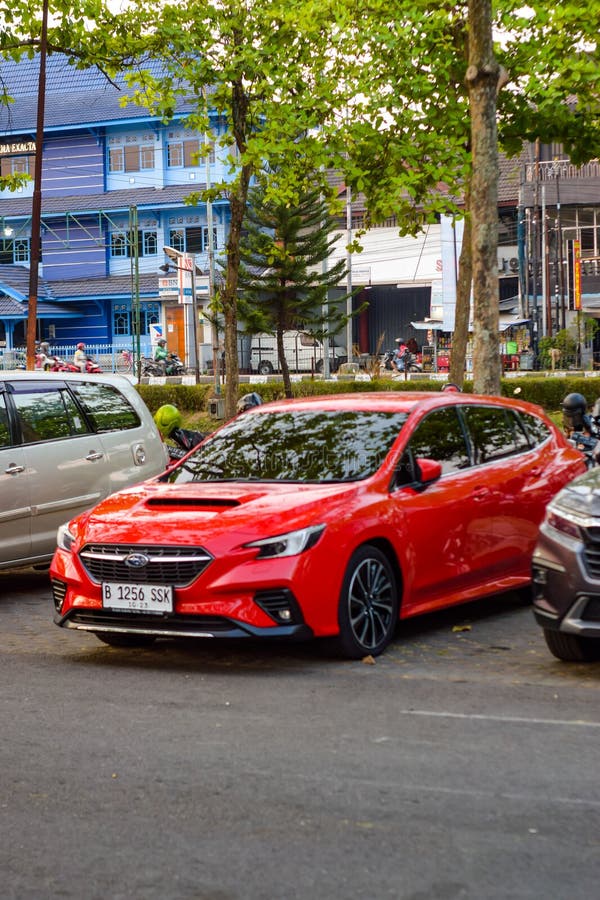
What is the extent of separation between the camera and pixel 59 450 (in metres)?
11.1

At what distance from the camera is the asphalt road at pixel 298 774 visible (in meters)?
4.17

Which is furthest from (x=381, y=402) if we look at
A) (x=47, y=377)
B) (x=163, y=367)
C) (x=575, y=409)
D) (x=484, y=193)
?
(x=163, y=367)

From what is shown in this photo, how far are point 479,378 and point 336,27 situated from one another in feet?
22.7

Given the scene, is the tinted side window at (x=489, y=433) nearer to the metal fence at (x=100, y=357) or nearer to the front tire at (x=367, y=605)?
the front tire at (x=367, y=605)

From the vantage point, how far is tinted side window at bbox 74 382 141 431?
38.5 feet

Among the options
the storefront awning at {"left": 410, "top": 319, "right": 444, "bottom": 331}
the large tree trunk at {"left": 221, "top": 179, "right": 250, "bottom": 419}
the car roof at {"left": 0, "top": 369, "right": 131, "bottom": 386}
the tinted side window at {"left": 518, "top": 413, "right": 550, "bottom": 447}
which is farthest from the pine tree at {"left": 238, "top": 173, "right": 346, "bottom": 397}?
the tinted side window at {"left": 518, "top": 413, "right": 550, "bottom": 447}

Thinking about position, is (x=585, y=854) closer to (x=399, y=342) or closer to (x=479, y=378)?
(x=479, y=378)

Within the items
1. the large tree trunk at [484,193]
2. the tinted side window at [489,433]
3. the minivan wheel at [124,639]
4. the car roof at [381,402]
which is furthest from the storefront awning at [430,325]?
the minivan wheel at [124,639]

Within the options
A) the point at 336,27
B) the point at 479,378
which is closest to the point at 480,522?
the point at 479,378

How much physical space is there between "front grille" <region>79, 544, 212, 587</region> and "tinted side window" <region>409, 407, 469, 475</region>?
180cm

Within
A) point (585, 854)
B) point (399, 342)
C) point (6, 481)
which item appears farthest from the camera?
point (399, 342)

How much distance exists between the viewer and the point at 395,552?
7.93m

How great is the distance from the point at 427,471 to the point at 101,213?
5374cm

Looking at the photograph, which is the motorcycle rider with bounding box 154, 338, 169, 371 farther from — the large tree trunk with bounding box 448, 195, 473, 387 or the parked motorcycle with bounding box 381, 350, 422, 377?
the large tree trunk with bounding box 448, 195, 473, 387
